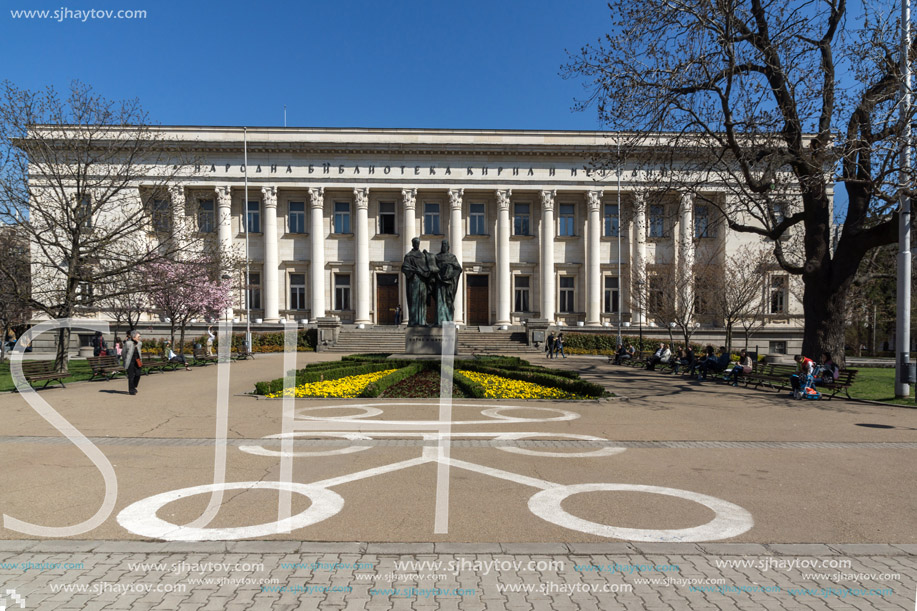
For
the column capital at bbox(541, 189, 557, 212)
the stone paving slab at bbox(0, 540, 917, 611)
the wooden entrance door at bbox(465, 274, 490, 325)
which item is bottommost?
the stone paving slab at bbox(0, 540, 917, 611)

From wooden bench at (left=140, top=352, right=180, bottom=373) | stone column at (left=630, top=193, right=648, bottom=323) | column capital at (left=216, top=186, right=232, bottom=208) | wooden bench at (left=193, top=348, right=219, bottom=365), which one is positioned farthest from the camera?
column capital at (left=216, top=186, right=232, bottom=208)

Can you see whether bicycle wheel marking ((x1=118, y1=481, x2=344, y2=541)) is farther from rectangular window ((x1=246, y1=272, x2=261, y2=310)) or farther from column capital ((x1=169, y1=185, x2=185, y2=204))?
rectangular window ((x1=246, y1=272, x2=261, y2=310))

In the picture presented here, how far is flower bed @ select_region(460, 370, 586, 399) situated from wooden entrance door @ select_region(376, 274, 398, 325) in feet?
92.4

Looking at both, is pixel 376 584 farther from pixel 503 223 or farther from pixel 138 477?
pixel 503 223

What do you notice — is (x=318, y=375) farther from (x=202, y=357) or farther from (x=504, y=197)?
(x=504, y=197)

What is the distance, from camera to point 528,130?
4397 cm

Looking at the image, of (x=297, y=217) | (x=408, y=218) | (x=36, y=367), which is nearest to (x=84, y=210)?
(x=36, y=367)

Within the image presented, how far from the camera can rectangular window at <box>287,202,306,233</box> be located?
44125 millimetres

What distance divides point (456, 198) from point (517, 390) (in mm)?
30073

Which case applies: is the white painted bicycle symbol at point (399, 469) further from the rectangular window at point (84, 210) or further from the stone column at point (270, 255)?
the stone column at point (270, 255)

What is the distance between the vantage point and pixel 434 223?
44875mm

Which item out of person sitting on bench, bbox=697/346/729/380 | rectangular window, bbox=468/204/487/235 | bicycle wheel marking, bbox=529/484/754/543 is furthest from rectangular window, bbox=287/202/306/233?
bicycle wheel marking, bbox=529/484/754/543

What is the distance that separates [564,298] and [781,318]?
58.6ft

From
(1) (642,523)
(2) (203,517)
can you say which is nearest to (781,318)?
(1) (642,523)
